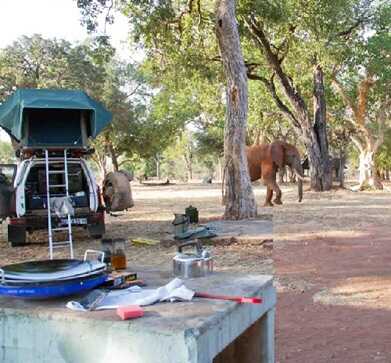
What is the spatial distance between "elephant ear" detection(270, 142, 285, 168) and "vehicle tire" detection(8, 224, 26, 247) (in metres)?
9.76

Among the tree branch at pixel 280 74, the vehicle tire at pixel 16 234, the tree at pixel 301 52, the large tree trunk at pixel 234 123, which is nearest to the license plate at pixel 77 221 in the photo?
the vehicle tire at pixel 16 234

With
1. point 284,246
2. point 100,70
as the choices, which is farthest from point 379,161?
point 284,246

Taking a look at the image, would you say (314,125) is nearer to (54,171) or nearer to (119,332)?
(54,171)

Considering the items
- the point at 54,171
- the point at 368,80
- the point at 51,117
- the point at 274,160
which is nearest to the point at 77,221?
the point at 54,171

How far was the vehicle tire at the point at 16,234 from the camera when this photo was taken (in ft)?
31.0

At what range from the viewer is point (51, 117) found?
35.2 ft

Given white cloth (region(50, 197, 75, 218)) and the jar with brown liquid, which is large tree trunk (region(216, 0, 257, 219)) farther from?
the jar with brown liquid

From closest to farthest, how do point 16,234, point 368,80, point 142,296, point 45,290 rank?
→ point 45,290, point 142,296, point 16,234, point 368,80

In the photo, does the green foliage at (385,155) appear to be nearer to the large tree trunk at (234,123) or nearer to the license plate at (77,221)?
the large tree trunk at (234,123)

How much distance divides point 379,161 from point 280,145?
32102 mm

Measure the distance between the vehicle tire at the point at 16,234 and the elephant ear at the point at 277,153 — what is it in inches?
384

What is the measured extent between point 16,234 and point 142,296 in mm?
7332

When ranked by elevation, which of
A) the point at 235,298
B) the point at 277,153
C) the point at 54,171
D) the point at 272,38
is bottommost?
the point at 235,298

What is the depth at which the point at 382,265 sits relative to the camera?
22.8ft
